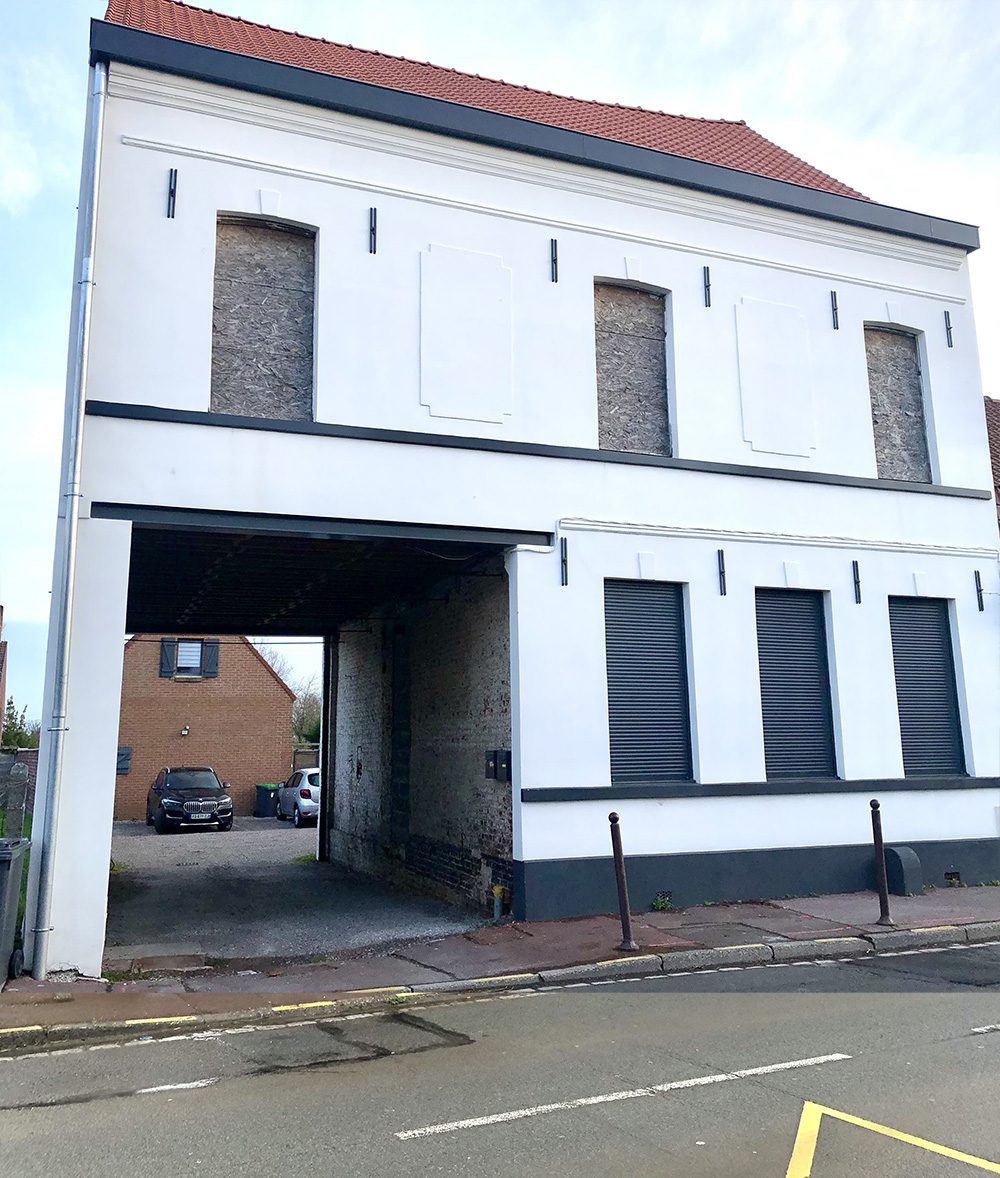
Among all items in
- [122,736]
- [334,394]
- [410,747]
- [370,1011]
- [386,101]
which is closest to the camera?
[370,1011]

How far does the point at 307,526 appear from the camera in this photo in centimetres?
1038

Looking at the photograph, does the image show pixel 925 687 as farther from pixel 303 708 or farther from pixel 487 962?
pixel 303 708

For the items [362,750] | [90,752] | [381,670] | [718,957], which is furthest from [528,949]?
[362,750]

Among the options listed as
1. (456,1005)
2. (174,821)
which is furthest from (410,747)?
(174,821)

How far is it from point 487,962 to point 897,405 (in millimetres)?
9464

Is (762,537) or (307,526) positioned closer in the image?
→ (307,526)

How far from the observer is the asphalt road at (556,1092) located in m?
4.57

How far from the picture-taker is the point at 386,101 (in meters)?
11.3

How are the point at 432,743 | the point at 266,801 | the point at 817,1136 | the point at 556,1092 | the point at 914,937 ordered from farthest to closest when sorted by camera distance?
the point at 266,801 → the point at 432,743 → the point at 914,937 → the point at 556,1092 → the point at 817,1136

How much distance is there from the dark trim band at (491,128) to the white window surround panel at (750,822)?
7.57m

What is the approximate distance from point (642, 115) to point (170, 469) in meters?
10.9

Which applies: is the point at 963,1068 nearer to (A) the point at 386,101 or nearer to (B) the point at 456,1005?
(B) the point at 456,1005

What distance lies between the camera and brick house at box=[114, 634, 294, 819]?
32.9 meters

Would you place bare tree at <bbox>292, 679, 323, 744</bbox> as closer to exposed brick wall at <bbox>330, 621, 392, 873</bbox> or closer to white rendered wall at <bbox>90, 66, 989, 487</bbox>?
exposed brick wall at <bbox>330, 621, 392, 873</bbox>
